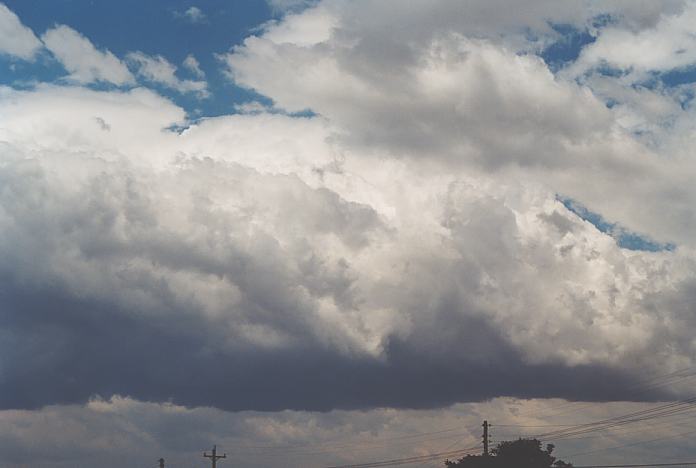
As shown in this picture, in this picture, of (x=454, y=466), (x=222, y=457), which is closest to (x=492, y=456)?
(x=454, y=466)

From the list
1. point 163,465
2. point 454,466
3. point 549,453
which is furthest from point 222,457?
point 549,453

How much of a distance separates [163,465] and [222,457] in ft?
41.6

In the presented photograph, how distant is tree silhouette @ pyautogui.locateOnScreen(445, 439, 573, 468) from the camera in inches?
4847

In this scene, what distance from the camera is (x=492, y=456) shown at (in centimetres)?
12456

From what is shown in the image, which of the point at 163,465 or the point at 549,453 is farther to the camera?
the point at 163,465

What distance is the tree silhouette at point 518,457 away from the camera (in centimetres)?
12312

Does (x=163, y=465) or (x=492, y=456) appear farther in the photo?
(x=163, y=465)

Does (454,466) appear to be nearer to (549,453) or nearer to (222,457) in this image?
(549,453)

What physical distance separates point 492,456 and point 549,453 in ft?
30.6

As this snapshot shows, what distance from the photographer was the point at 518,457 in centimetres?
12412

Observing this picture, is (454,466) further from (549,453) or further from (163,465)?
(163,465)

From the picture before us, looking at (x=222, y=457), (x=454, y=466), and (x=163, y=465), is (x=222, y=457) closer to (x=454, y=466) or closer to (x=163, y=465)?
(x=163, y=465)

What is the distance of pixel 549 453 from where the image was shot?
126 metres

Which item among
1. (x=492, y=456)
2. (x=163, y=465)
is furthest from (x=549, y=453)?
(x=163, y=465)
